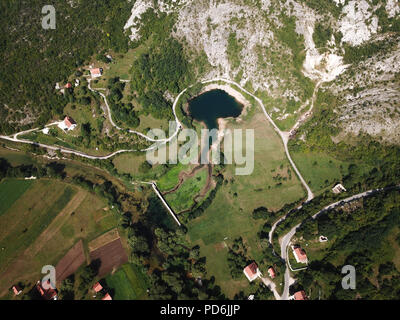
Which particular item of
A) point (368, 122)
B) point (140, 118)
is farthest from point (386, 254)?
point (140, 118)

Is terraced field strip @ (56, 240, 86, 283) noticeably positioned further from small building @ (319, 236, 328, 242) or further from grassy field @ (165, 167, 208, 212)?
small building @ (319, 236, 328, 242)

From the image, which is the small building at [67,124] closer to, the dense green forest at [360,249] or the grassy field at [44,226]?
the grassy field at [44,226]

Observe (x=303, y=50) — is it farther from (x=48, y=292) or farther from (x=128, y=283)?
(x=48, y=292)

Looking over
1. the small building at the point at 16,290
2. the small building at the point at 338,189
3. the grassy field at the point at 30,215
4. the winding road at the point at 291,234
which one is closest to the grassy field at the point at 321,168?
the small building at the point at 338,189

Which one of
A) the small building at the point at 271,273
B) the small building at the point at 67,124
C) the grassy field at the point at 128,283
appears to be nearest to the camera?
the grassy field at the point at 128,283

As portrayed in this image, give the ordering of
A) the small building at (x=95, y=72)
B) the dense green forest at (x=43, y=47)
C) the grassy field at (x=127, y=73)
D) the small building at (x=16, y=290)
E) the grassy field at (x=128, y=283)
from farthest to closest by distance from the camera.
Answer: the small building at (x=95, y=72)
the grassy field at (x=127, y=73)
the dense green forest at (x=43, y=47)
the grassy field at (x=128, y=283)
the small building at (x=16, y=290)

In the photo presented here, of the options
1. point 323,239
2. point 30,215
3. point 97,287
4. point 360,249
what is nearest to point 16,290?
point 30,215

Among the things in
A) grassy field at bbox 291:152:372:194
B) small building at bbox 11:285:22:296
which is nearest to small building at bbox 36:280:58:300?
small building at bbox 11:285:22:296
